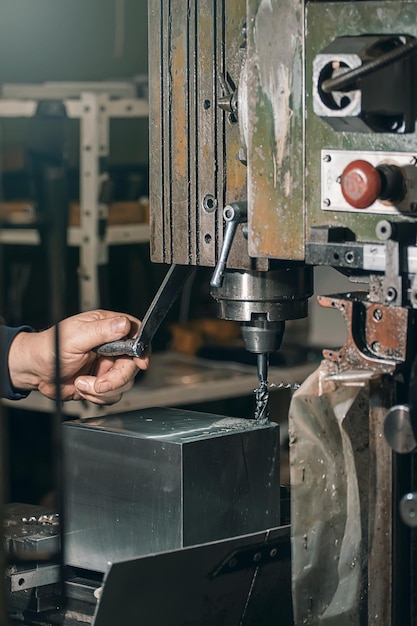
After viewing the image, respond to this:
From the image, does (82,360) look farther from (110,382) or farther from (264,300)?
(264,300)

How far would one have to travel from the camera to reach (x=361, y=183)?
124 centimetres

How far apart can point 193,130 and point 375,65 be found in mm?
368

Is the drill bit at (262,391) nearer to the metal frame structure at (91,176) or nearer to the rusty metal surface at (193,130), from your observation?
the rusty metal surface at (193,130)

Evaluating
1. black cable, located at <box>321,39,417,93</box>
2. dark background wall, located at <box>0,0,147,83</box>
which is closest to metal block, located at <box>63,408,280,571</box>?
black cable, located at <box>321,39,417,93</box>

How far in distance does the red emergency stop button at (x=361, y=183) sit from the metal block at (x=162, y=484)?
386 mm

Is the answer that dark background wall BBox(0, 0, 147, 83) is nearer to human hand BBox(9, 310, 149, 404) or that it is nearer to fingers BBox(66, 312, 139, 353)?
human hand BBox(9, 310, 149, 404)

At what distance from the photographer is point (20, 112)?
3.31m

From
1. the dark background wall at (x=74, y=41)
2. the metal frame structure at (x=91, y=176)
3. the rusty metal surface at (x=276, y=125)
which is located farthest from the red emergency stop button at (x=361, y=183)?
Answer: the dark background wall at (x=74, y=41)

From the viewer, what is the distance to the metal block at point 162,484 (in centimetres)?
146

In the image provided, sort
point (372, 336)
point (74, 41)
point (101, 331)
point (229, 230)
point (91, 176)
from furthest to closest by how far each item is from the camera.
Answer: point (74, 41) → point (91, 176) → point (101, 331) → point (229, 230) → point (372, 336)

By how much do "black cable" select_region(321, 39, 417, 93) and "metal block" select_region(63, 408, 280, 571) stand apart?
1.64 ft

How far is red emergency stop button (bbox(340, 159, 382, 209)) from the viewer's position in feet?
4.05

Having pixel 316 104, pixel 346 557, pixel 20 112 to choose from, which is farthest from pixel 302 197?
pixel 20 112

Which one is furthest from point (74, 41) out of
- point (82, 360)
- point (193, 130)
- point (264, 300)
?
point (264, 300)
